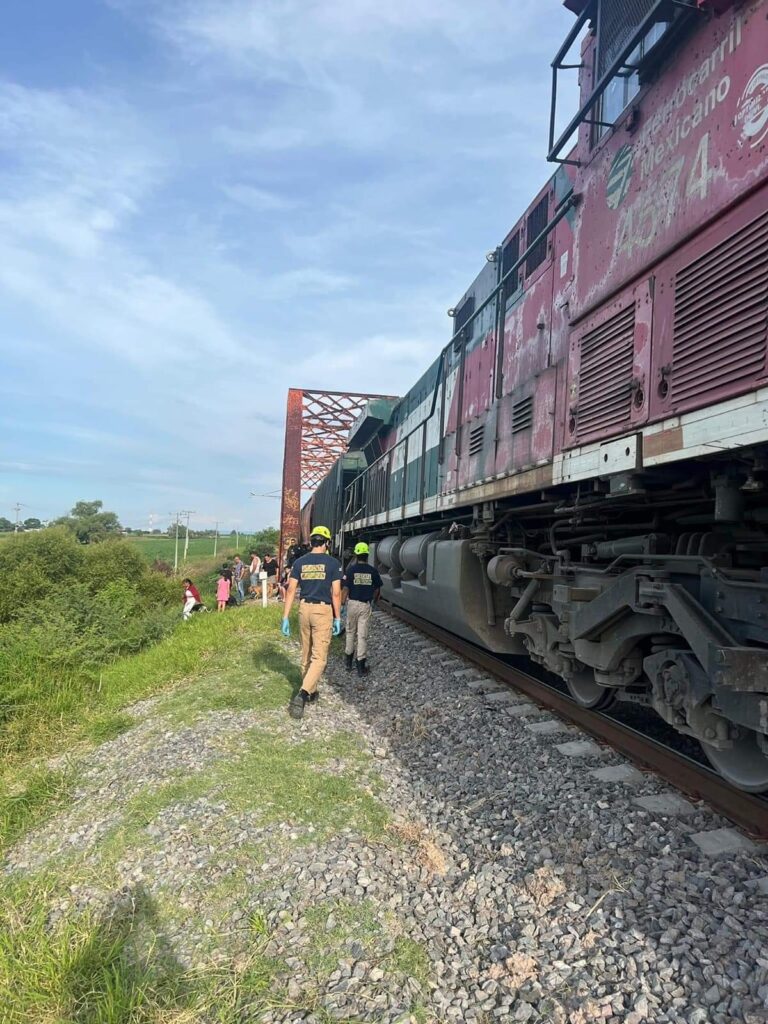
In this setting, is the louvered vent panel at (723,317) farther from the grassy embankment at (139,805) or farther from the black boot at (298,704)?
the black boot at (298,704)

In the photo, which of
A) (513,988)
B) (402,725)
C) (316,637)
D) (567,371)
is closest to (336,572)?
(316,637)

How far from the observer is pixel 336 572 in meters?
6.26

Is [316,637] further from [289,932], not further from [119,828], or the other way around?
[289,932]

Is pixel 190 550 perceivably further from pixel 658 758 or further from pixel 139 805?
pixel 658 758

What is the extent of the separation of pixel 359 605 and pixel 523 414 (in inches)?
132

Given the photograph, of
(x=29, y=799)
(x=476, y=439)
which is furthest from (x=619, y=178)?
(x=29, y=799)

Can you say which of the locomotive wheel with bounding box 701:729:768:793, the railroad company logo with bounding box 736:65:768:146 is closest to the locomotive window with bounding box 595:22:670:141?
the railroad company logo with bounding box 736:65:768:146

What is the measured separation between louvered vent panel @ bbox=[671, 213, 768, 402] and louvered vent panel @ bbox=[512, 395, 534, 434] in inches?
80.4

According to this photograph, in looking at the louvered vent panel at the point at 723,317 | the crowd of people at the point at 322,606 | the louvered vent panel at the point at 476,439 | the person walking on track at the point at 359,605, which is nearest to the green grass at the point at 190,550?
the person walking on track at the point at 359,605

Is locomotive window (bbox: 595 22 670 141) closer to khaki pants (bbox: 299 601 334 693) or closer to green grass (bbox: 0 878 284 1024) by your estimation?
khaki pants (bbox: 299 601 334 693)

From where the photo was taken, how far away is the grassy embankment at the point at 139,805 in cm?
228

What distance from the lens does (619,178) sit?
13.1 feet

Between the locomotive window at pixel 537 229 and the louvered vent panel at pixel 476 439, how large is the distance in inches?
62.6

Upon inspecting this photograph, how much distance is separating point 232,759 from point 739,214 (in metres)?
4.27
